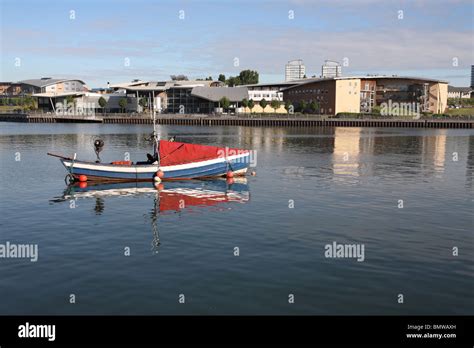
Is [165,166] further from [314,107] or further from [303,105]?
[303,105]

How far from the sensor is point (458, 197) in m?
43.2

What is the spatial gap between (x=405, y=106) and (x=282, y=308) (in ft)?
618

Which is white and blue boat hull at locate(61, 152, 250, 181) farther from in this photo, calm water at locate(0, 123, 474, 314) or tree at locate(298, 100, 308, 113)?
tree at locate(298, 100, 308, 113)

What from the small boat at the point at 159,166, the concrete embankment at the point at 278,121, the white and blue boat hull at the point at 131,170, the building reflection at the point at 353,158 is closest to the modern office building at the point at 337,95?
the concrete embankment at the point at 278,121

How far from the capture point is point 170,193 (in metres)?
44.8

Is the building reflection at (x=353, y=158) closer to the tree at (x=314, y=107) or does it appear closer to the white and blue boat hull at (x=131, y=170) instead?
the white and blue boat hull at (x=131, y=170)

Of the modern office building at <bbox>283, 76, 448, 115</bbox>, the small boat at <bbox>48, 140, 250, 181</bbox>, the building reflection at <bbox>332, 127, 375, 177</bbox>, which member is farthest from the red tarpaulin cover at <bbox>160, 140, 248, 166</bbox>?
the modern office building at <bbox>283, 76, 448, 115</bbox>

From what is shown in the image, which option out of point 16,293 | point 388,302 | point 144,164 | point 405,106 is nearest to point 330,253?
point 388,302

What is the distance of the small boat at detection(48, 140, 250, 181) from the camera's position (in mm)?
49188

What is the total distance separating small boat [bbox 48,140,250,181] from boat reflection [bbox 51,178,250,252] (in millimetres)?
752

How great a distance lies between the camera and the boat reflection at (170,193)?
39284 millimetres

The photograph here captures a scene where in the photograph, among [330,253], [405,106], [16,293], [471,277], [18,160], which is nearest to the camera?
[16,293]
